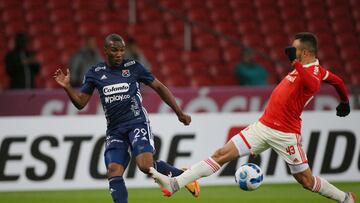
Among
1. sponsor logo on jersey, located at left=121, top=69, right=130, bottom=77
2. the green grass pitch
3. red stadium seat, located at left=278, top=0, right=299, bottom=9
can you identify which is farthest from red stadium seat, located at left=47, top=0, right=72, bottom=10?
sponsor logo on jersey, located at left=121, top=69, right=130, bottom=77

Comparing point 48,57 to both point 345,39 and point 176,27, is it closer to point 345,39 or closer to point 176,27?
point 176,27

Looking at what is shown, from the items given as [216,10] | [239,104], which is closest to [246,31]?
[216,10]

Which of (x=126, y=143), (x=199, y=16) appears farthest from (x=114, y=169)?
(x=199, y=16)

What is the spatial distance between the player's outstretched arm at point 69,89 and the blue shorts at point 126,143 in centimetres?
42

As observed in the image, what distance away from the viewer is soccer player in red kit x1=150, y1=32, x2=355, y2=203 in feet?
28.9

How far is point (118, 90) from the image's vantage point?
8.85 m

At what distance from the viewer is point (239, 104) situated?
48.5 feet

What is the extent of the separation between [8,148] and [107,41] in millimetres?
4114

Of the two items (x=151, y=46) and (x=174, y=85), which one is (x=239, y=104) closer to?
(x=174, y=85)

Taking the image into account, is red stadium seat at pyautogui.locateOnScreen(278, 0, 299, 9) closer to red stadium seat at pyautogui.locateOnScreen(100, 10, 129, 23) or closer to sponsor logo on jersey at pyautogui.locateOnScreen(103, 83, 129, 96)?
red stadium seat at pyautogui.locateOnScreen(100, 10, 129, 23)

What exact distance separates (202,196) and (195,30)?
746 cm

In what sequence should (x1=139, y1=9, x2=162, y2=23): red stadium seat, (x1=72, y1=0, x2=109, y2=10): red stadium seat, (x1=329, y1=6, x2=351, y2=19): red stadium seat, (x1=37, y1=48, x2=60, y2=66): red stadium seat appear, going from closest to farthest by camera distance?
(x1=37, y1=48, x2=60, y2=66): red stadium seat
(x1=72, y1=0, x2=109, y2=10): red stadium seat
(x1=139, y1=9, x2=162, y2=23): red stadium seat
(x1=329, y1=6, x2=351, y2=19): red stadium seat

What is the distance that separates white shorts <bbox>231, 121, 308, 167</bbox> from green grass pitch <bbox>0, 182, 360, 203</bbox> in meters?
1.77

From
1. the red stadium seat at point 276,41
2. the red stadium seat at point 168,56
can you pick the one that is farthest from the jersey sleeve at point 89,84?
the red stadium seat at point 276,41
